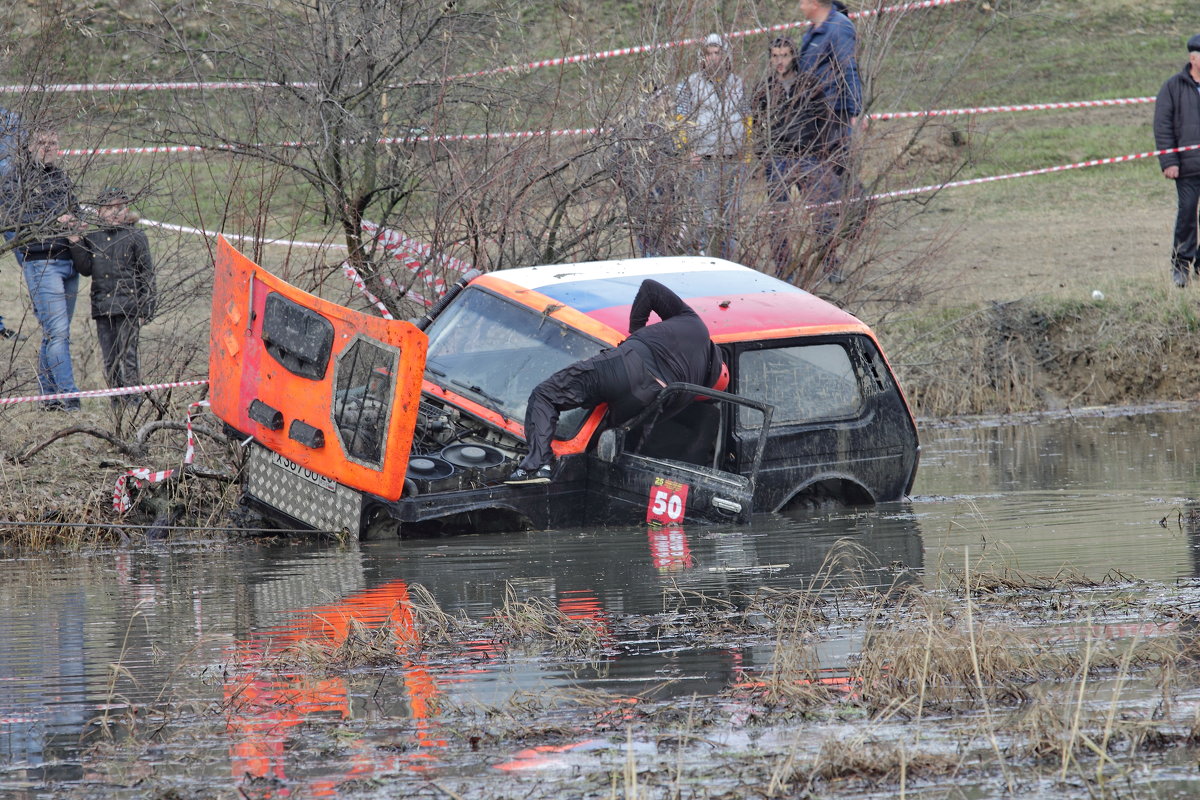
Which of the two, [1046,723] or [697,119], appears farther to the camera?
[697,119]

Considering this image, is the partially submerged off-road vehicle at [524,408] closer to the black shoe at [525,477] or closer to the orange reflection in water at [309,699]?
the black shoe at [525,477]

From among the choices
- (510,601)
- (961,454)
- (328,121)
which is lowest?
(510,601)

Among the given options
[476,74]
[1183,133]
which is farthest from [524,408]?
[1183,133]

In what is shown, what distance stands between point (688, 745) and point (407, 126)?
896 centimetres

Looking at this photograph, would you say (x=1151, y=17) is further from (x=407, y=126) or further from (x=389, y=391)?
(x=389, y=391)

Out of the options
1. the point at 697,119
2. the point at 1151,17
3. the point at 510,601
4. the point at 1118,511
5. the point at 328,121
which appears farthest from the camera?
the point at 1151,17

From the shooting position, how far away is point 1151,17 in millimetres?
31906

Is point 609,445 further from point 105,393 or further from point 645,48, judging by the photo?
point 645,48

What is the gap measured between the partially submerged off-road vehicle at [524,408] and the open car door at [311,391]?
0.5 inches

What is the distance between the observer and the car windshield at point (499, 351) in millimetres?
10281

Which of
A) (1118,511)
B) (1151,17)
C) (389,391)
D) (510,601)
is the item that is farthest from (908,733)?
(1151,17)

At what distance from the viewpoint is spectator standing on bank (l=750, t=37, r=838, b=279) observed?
47.0ft

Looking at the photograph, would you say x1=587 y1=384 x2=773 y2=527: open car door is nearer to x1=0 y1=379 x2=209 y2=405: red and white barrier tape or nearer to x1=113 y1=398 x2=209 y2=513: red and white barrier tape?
x1=113 y1=398 x2=209 y2=513: red and white barrier tape

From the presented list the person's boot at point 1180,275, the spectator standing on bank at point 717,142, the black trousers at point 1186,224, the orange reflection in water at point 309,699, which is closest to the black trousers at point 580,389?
the orange reflection in water at point 309,699
